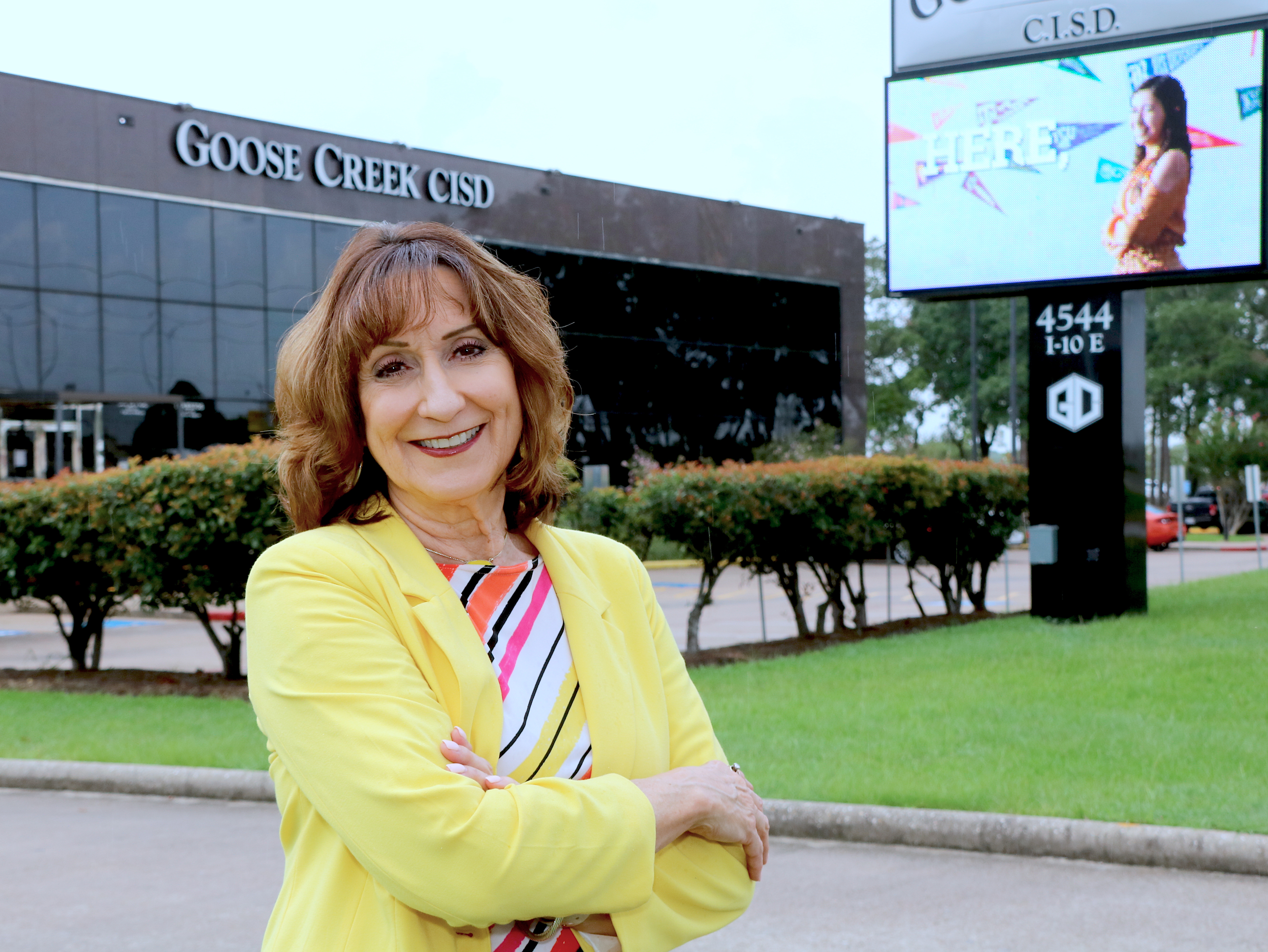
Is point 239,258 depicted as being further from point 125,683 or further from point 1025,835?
point 1025,835

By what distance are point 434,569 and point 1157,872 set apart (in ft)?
15.5

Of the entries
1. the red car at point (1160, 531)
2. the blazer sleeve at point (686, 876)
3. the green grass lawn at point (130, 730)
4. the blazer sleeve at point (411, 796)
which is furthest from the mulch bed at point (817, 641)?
the red car at point (1160, 531)

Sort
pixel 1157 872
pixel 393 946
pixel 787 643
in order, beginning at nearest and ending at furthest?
pixel 393 946 → pixel 1157 872 → pixel 787 643

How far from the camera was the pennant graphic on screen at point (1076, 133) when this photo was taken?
14.3m

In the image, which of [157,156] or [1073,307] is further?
[157,156]

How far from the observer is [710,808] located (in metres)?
1.97

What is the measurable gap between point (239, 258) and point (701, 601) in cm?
1922

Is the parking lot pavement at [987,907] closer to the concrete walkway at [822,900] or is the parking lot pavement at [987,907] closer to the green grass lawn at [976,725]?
the concrete walkway at [822,900]

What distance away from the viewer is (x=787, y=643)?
1405cm

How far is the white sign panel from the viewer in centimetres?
1441

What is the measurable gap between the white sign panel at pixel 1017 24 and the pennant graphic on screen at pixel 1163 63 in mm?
461

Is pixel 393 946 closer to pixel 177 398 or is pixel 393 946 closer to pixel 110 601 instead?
pixel 110 601

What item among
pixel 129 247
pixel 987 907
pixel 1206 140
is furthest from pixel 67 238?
pixel 987 907

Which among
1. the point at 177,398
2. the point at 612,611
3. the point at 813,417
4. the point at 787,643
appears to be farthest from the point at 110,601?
the point at 813,417
